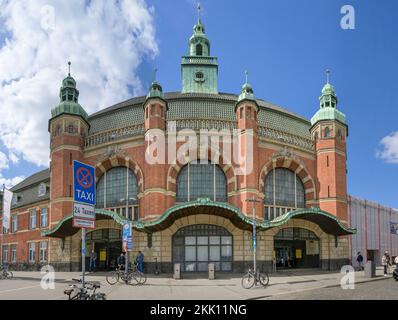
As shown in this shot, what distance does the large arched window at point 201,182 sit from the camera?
32812 millimetres

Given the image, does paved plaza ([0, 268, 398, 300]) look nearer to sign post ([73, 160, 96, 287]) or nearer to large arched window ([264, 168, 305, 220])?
sign post ([73, 160, 96, 287])

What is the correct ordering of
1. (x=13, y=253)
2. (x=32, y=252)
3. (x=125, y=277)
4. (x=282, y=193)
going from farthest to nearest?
1. (x=13, y=253)
2. (x=32, y=252)
3. (x=282, y=193)
4. (x=125, y=277)

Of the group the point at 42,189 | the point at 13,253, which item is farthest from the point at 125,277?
the point at 13,253

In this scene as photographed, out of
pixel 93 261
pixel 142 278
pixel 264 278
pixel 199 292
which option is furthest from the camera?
pixel 93 261

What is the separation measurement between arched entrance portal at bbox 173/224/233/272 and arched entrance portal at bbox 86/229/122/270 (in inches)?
215

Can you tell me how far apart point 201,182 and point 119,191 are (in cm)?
691

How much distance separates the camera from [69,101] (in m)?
37.4

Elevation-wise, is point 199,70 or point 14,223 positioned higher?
point 199,70

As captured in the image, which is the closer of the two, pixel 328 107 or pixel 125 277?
pixel 125 277

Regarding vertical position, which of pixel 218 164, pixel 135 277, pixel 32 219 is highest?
pixel 218 164

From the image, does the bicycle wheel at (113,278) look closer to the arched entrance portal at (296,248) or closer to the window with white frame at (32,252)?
the arched entrance portal at (296,248)

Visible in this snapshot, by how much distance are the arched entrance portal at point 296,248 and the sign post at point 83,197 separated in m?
23.4

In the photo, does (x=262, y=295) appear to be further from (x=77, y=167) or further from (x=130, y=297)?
(x=77, y=167)

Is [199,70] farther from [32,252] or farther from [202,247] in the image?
[32,252]
